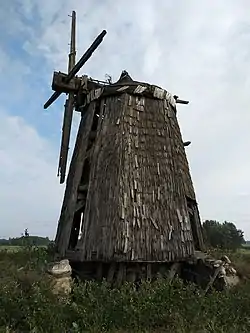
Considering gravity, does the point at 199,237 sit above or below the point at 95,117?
below

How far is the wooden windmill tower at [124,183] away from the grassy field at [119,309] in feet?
7.74

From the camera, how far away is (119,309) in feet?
20.4

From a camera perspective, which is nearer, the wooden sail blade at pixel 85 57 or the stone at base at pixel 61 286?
the stone at base at pixel 61 286

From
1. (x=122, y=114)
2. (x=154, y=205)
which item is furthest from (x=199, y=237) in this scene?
(x=122, y=114)

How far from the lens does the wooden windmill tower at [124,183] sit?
9406 millimetres

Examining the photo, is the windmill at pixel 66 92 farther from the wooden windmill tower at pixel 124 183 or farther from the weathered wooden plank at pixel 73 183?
the weathered wooden plank at pixel 73 183

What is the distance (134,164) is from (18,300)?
4.56 metres

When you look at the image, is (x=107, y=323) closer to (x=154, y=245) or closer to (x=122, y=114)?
(x=154, y=245)

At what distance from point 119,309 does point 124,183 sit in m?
3.86

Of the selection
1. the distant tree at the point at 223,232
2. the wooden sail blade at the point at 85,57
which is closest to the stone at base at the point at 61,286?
the wooden sail blade at the point at 85,57

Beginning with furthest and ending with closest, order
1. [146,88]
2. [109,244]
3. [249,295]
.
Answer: [146,88] < [109,244] < [249,295]

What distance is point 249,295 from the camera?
6945mm

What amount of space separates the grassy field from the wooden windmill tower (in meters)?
2.36

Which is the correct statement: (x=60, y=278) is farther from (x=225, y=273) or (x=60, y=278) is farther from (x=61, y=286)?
(x=225, y=273)
